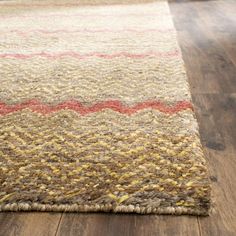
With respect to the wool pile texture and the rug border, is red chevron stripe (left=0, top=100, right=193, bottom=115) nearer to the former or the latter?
the wool pile texture

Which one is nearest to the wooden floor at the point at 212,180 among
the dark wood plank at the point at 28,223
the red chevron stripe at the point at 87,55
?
the dark wood plank at the point at 28,223

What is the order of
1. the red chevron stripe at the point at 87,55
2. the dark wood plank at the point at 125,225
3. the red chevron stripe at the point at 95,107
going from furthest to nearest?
the red chevron stripe at the point at 87,55
the red chevron stripe at the point at 95,107
the dark wood plank at the point at 125,225

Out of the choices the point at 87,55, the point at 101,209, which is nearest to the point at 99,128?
the point at 101,209

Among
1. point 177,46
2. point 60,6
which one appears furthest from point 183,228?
point 60,6

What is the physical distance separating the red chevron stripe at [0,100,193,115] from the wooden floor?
3.3 inches

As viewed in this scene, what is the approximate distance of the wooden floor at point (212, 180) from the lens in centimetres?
55

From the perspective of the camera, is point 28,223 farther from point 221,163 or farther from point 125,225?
point 221,163

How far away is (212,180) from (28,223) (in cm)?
40

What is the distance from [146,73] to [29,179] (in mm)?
692

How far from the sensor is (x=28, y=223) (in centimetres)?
57

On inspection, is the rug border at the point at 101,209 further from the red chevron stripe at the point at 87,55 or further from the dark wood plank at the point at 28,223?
the red chevron stripe at the point at 87,55

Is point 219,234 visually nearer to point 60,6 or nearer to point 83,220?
point 83,220

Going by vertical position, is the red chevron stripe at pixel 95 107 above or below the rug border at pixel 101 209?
below

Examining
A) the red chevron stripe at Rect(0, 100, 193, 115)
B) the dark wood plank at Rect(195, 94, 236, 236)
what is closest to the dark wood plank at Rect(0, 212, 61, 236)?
the dark wood plank at Rect(195, 94, 236, 236)
